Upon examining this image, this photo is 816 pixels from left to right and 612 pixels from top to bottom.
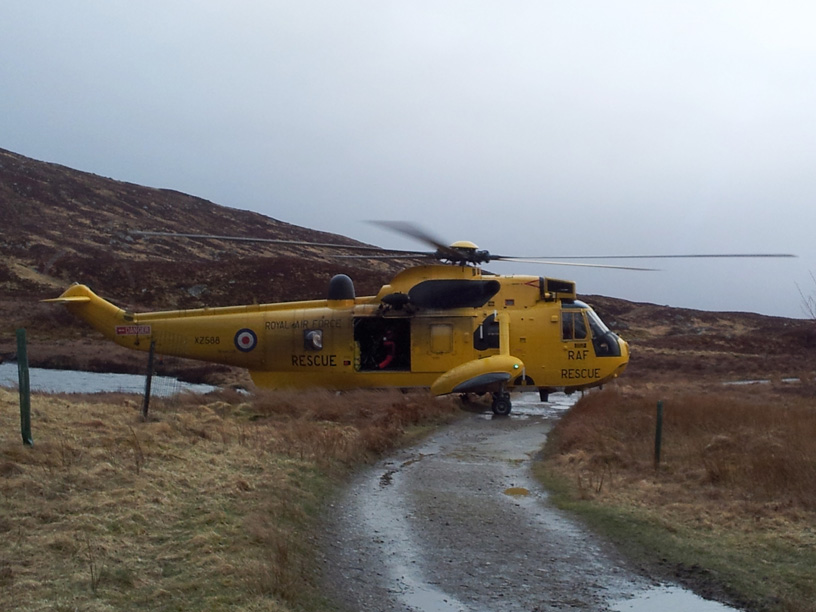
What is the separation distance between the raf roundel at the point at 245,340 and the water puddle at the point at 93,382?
2961mm

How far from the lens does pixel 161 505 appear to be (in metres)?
7.90

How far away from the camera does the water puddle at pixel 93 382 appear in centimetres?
2278

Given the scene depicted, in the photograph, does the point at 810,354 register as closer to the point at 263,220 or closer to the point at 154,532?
the point at 154,532

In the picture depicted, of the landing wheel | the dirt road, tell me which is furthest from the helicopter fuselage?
the dirt road

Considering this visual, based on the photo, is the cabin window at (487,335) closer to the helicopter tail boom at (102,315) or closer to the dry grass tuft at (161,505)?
the dry grass tuft at (161,505)

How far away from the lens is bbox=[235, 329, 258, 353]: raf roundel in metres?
20.1

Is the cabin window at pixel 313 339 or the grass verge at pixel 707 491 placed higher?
the cabin window at pixel 313 339

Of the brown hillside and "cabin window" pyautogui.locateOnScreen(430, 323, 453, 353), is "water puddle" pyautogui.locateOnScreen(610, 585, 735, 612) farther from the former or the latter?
the brown hillside

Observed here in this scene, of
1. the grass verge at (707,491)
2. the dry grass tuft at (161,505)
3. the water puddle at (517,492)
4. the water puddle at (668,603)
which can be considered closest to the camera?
the dry grass tuft at (161,505)

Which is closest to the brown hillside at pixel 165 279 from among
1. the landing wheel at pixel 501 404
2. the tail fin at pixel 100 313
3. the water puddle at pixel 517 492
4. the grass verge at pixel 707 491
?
the tail fin at pixel 100 313

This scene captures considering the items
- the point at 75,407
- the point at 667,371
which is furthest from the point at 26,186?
the point at 75,407

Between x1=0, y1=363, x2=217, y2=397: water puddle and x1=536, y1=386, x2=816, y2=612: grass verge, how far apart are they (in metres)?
13.5

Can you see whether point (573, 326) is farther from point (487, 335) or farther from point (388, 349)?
point (388, 349)

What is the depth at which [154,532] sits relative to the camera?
7.11m
